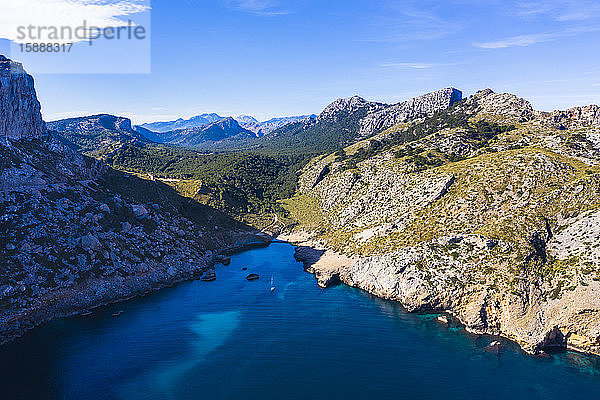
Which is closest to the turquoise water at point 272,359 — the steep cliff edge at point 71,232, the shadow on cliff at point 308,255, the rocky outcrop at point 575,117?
the steep cliff edge at point 71,232

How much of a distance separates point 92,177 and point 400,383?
5286 inches

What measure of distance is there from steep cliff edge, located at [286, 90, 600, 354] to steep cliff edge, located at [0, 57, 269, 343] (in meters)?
52.6

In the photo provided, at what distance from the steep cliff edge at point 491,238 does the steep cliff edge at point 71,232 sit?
5257 cm

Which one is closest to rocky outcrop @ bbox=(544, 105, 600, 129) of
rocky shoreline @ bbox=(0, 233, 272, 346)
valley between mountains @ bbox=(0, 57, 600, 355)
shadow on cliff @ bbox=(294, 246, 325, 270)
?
valley between mountains @ bbox=(0, 57, 600, 355)

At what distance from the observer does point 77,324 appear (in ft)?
266

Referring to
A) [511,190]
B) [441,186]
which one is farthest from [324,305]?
[511,190]

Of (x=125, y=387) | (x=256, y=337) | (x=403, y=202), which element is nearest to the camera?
(x=125, y=387)

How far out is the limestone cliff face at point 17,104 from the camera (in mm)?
116562

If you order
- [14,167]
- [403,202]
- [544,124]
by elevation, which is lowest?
[403,202]

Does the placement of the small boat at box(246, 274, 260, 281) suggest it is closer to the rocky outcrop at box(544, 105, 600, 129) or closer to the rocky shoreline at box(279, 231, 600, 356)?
the rocky shoreline at box(279, 231, 600, 356)

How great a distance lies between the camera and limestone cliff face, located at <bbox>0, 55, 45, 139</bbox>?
11656 cm

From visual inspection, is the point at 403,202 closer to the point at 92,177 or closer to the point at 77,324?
the point at 77,324

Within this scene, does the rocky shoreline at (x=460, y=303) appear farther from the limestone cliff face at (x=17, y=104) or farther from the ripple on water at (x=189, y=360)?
the limestone cliff face at (x=17, y=104)

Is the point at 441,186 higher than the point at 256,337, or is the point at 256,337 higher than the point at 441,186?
the point at 441,186
